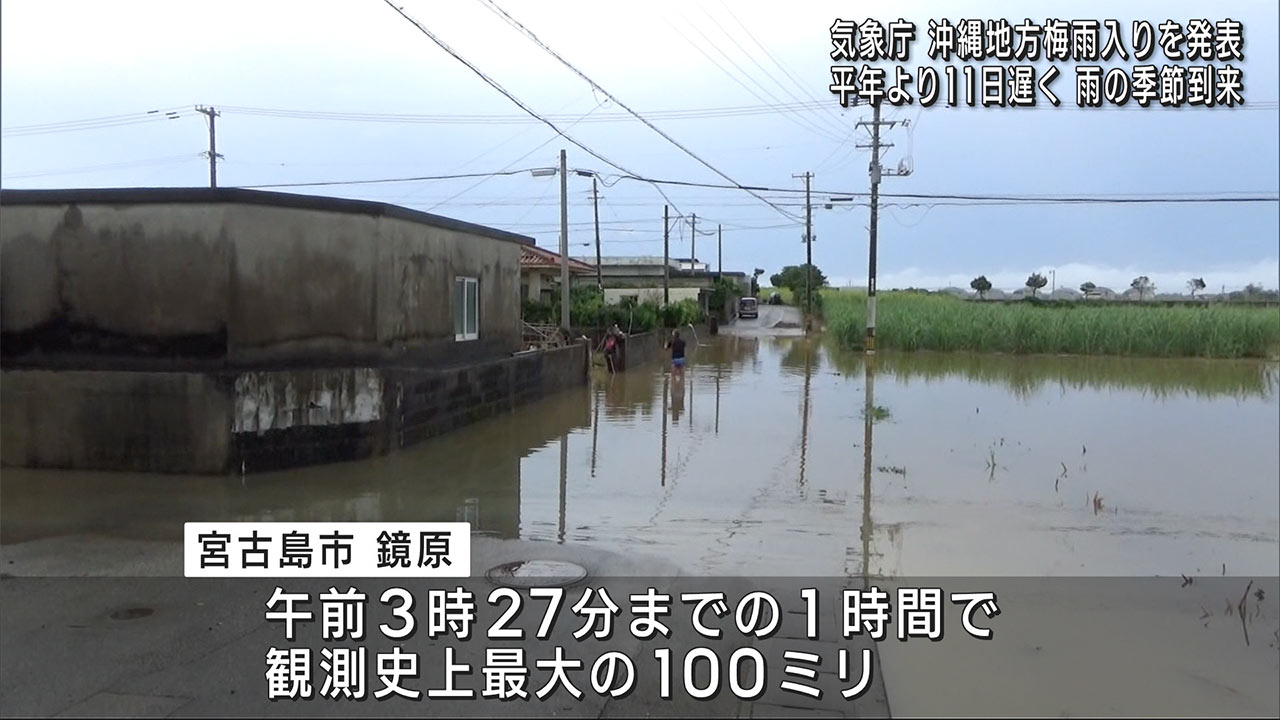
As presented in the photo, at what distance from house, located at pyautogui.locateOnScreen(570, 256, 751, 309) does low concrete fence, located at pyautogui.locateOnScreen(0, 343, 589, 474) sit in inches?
1407

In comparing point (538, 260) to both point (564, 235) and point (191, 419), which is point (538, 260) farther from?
point (191, 419)

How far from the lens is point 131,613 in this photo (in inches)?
231

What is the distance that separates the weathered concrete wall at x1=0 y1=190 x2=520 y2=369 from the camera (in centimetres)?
1047

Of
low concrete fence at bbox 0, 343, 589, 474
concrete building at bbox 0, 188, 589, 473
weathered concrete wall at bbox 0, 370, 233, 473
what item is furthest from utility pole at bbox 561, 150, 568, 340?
weathered concrete wall at bbox 0, 370, 233, 473

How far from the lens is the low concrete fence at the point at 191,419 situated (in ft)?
33.3

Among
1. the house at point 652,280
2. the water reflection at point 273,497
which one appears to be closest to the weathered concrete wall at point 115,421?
the water reflection at point 273,497

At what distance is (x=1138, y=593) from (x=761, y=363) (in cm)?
2269

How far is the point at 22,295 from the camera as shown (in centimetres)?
1086

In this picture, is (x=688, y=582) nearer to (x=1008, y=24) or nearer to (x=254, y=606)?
(x=254, y=606)
